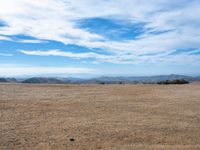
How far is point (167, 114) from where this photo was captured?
54.1 feet

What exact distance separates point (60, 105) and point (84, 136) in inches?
313

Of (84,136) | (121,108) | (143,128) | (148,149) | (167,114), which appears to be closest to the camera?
(148,149)

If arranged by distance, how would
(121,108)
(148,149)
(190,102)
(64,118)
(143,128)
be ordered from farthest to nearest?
1. (190,102)
2. (121,108)
3. (64,118)
4. (143,128)
5. (148,149)

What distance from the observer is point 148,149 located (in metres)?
10.1

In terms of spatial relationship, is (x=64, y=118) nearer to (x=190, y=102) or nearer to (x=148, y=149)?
(x=148, y=149)

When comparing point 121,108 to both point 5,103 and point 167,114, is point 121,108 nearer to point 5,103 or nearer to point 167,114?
point 167,114

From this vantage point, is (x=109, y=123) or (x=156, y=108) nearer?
(x=109, y=123)

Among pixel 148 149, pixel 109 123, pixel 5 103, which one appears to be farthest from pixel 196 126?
pixel 5 103

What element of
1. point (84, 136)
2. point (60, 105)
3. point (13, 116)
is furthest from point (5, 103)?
point (84, 136)

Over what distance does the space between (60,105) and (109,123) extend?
19.6 ft

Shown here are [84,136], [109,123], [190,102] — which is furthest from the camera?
[190,102]

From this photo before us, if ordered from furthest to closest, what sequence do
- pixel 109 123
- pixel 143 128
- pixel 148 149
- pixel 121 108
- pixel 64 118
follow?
pixel 121 108 < pixel 64 118 < pixel 109 123 < pixel 143 128 < pixel 148 149

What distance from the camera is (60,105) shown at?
1922cm

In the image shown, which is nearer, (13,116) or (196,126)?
(196,126)
